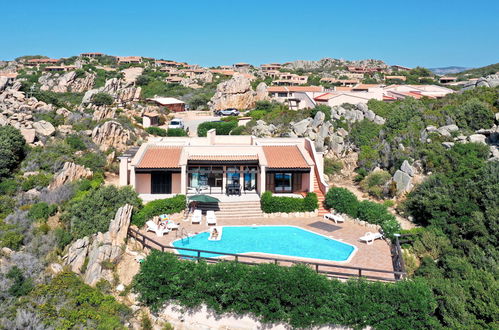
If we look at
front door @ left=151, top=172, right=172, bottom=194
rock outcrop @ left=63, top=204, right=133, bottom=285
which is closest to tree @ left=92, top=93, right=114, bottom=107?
front door @ left=151, top=172, right=172, bottom=194

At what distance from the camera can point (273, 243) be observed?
19156 millimetres

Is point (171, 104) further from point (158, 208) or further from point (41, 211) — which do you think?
point (41, 211)

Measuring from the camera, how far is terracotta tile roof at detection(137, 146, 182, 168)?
24986 mm

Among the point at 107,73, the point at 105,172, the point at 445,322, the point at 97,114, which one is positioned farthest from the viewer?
the point at 107,73

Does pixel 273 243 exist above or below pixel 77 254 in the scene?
above

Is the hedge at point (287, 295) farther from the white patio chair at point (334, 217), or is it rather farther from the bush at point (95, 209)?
the white patio chair at point (334, 217)

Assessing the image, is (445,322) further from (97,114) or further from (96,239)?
(97,114)

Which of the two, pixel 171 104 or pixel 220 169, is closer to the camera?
pixel 220 169

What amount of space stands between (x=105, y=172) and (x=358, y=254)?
21706 millimetres

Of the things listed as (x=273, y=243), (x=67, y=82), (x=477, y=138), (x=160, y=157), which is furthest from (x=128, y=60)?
(x=273, y=243)

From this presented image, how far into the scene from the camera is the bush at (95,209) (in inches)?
772

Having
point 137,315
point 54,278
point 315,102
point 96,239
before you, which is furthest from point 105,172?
point 315,102

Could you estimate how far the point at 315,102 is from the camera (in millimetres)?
50625

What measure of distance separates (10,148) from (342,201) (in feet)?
79.8
